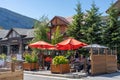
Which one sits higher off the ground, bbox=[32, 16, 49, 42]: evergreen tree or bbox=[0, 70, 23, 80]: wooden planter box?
bbox=[32, 16, 49, 42]: evergreen tree

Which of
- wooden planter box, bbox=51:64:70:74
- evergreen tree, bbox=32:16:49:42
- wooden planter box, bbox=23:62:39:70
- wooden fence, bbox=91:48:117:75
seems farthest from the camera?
evergreen tree, bbox=32:16:49:42

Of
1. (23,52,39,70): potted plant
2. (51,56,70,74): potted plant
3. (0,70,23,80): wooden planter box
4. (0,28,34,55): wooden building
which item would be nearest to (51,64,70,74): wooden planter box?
(51,56,70,74): potted plant

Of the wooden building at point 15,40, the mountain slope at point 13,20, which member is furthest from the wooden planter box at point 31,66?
the mountain slope at point 13,20

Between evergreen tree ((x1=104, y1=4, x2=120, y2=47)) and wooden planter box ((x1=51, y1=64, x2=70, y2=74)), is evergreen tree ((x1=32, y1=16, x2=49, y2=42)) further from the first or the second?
wooden planter box ((x1=51, y1=64, x2=70, y2=74))

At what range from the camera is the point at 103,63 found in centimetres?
2019

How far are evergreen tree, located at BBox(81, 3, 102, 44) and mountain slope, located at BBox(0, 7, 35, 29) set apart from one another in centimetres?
8024

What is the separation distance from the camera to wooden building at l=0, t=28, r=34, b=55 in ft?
164

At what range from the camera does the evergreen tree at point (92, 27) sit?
28047 millimetres

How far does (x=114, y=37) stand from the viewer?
27.2m

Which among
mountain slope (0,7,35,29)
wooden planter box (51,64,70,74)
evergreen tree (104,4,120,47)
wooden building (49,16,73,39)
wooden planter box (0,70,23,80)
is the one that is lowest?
wooden planter box (51,64,70,74)

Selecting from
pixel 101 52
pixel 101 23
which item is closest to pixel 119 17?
pixel 101 23

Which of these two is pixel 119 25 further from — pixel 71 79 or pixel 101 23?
pixel 71 79

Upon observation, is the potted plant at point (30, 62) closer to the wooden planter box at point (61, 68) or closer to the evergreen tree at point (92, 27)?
the wooden planter box at point (61, 68)

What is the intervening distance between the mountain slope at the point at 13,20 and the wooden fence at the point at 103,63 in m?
88.1
